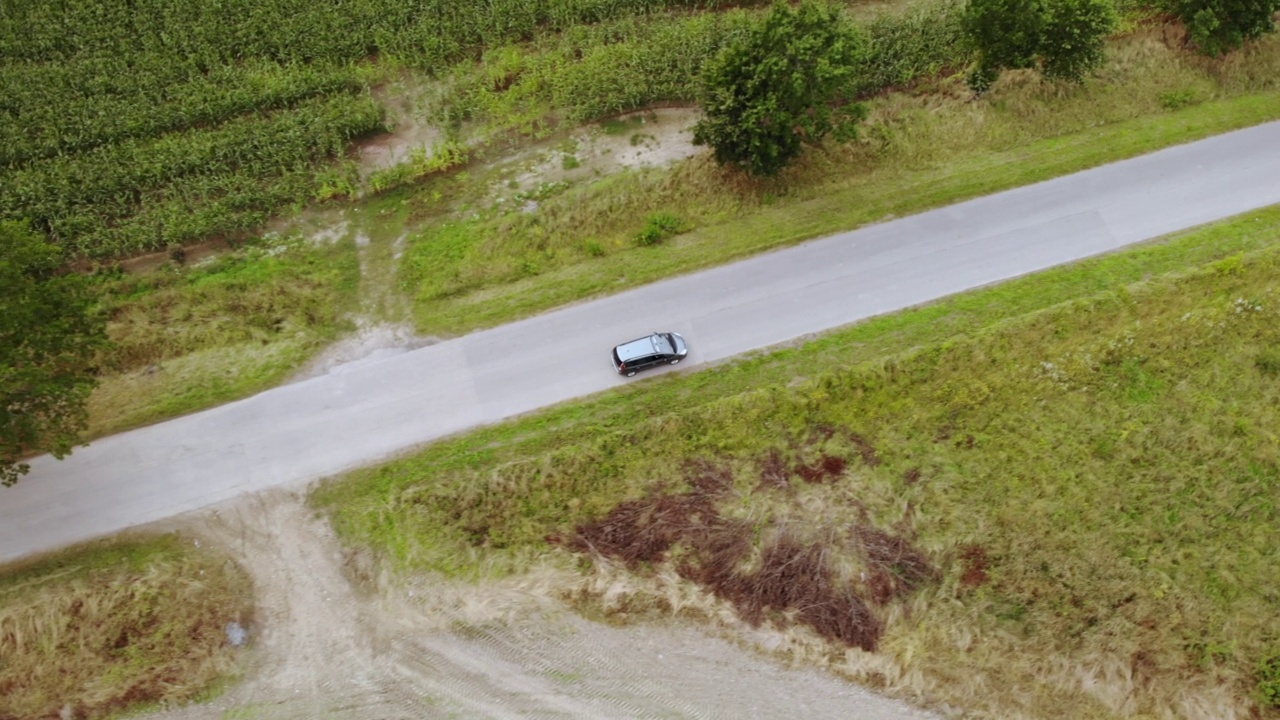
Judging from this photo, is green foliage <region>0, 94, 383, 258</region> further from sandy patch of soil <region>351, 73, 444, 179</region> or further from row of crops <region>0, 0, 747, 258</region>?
sandy patch of soil <region>351, 73, 444, 179</region>

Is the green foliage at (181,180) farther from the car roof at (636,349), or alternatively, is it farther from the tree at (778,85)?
the car roof at (636,349)

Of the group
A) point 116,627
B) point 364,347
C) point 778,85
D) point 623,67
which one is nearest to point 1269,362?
point 778,85

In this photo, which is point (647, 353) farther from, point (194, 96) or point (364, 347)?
point (194, 96)

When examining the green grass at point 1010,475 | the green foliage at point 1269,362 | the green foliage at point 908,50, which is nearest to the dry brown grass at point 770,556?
the green grass at point 1010,475

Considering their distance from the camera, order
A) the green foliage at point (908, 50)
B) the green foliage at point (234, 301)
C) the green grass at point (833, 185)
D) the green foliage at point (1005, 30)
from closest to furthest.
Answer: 1. the green foliage at point (234, 301)
2. the green grass at point (833, 185)
3. the green foliage at point (1005, 30)
4. the green foliage at point (908, 50)

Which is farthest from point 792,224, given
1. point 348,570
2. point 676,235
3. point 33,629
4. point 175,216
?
point 33,629

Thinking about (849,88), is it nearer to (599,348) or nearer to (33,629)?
(599,348)
